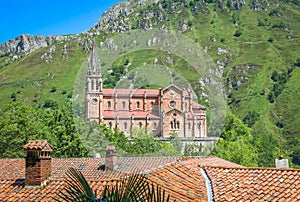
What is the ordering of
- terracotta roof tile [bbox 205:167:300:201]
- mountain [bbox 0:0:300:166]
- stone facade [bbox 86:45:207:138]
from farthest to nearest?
1. mountain [bbox 0:0:300:166]
2. stone facade [bbox 86:45:207:138]
3. terracotta roof tile [bbox 205:167:300:201]

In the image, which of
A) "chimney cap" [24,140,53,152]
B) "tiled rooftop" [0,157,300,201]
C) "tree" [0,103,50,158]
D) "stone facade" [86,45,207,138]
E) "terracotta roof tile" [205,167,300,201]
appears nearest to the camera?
"tiled rooftop" [0,157,300,201]

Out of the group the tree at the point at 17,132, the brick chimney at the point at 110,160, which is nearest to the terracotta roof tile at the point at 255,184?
the brick chimney at the point at 110,160

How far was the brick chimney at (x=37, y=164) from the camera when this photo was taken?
15.1 m

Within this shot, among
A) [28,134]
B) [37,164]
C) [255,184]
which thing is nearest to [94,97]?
[28,134]

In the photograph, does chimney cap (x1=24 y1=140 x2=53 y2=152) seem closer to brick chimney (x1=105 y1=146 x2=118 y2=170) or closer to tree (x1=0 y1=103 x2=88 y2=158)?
brick chimney (x1=105 y1=146 x2=118 y2=170)

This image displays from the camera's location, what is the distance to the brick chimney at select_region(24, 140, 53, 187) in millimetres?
15055

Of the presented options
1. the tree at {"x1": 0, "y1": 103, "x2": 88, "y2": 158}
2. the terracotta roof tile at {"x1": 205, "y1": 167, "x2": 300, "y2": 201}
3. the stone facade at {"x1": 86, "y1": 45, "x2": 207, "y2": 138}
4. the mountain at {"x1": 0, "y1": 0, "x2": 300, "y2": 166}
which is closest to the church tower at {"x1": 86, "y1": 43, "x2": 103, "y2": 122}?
the stone facade at {"x1": 86, "y1": 45, "x2": 207, "y2": 138}

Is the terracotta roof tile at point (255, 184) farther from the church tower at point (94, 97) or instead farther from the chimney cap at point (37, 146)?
the church tower at point (94, 97)

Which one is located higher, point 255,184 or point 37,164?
point 37,164

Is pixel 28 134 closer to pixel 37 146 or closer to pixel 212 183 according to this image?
pixel 37 146

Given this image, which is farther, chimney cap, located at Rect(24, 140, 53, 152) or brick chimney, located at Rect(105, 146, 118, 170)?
brick chimney, located at Rect(105, 146, 118, 170)

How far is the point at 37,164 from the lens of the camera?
15.5m

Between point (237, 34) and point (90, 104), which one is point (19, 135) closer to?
point (90, 104)

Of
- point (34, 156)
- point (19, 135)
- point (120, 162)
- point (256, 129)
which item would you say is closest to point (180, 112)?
point (19, 135)
